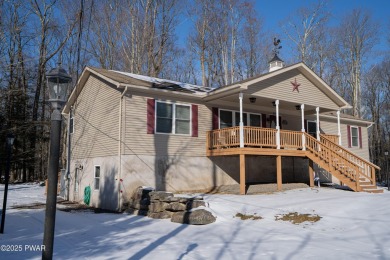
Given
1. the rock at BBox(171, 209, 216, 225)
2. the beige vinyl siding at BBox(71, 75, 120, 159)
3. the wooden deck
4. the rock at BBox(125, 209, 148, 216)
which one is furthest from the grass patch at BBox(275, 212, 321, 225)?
the beige vinyl siding at BBox(71, 75, 120, 159)

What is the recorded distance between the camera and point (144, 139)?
1448 centimetres

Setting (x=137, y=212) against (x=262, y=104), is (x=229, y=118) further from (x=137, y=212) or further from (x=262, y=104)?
(x=137, y=212)

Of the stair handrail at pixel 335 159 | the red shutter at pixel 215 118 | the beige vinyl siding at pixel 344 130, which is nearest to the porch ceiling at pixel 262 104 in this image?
the red shutter at pixel 215 118

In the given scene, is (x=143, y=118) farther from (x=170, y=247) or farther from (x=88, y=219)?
(x=170, y=247)

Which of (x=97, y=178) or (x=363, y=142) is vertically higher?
(x=363, y=142)

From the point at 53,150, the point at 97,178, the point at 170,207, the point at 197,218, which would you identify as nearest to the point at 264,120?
the point at 97,178

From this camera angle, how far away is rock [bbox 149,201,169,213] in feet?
37.6

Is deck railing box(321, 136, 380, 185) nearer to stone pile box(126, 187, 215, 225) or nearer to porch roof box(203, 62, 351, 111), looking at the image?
porch roof box(203, 62, 351, 111)

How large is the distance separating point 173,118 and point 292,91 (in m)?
6.26

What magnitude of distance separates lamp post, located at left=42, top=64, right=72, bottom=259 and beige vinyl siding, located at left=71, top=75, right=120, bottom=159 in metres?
9.22

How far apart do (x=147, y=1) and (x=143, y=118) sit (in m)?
19.6

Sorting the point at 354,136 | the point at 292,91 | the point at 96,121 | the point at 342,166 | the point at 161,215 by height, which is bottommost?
the point at 161,215

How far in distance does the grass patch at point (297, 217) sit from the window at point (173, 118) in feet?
21.6

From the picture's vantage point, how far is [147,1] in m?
30.8
